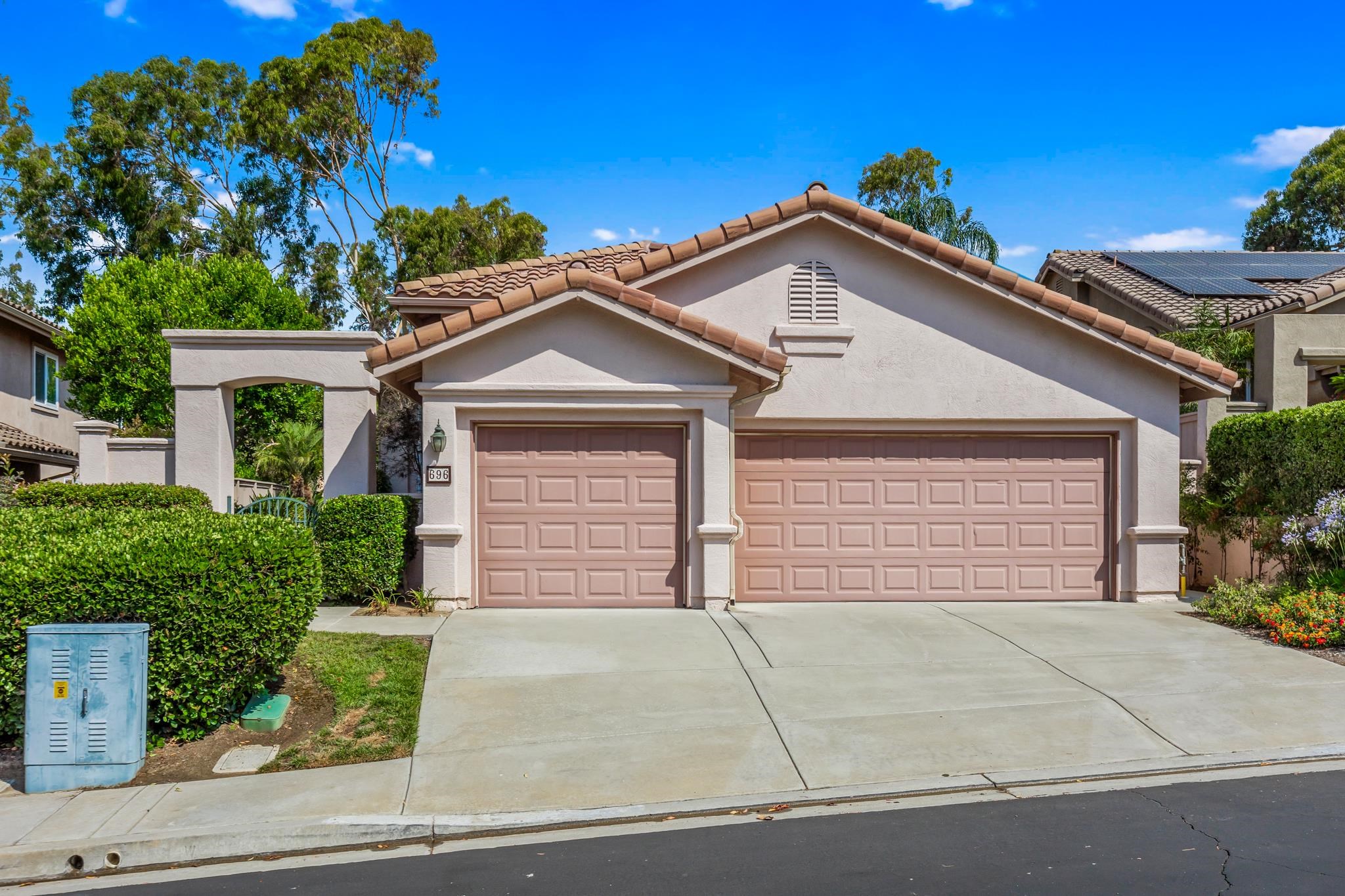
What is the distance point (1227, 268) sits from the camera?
24.6 metres

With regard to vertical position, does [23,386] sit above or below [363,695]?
above

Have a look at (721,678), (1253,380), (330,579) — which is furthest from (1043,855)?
(1253,380)

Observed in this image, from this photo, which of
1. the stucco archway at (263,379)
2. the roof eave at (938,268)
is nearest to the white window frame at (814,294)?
the roof eave at (938,268)

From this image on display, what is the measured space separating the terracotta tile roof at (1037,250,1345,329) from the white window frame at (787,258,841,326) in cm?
978

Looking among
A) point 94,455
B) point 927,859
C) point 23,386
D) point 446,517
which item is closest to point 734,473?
point 446,517

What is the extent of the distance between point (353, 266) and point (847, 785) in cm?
3181

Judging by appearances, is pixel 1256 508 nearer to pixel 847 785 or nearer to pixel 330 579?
pixel 847 785

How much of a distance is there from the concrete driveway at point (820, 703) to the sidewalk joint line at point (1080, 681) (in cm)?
2

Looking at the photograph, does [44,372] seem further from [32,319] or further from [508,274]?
[508,274]

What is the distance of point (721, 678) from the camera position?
8.43 metres

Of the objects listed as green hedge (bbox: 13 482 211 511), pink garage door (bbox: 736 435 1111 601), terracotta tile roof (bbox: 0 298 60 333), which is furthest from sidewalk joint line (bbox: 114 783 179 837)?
terracotta tile roof (bbox: 0 298 60 333)

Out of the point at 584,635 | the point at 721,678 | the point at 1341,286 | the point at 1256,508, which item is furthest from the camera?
the point at 1341,286

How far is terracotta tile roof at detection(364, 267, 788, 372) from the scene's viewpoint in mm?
10906

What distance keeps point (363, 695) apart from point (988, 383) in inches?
331
